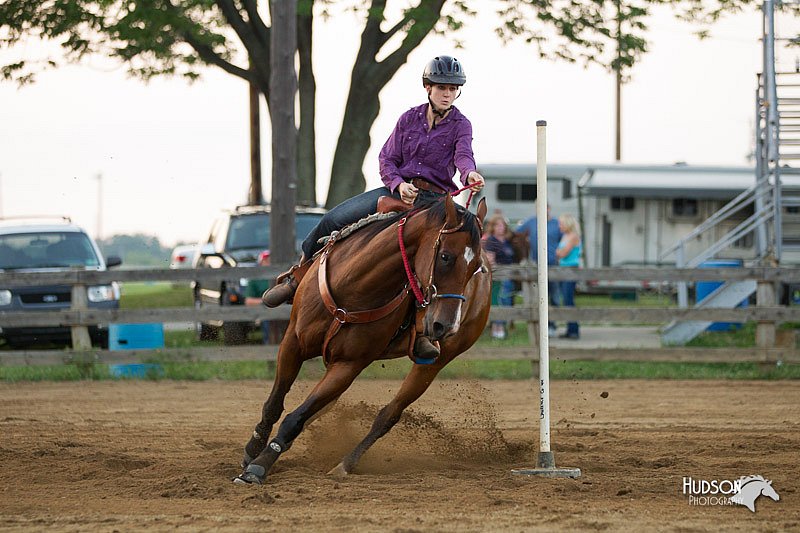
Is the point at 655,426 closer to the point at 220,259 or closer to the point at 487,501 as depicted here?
the point at 487,501

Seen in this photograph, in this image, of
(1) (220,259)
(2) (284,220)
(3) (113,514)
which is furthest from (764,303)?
(3) (113,514)

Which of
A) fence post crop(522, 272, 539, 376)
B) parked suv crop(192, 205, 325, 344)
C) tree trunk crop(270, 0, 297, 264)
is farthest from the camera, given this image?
parked suv crop(192, 205, 325, 344)

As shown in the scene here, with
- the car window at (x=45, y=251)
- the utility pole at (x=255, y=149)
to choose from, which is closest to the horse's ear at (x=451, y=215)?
the car window at (x=45, y=251)

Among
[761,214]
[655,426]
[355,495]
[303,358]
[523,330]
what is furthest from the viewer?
[523,330]

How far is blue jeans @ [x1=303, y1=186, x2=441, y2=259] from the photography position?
759cm

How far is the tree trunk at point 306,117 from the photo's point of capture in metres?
21.0

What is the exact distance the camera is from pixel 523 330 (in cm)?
1894

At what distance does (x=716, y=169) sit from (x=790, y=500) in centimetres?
2222

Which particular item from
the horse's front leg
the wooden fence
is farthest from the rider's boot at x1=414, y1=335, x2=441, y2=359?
the wooden fence

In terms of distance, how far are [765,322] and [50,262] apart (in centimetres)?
982

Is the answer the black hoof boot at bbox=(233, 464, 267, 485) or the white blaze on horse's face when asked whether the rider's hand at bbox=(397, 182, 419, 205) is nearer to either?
the white blaze on horse's face

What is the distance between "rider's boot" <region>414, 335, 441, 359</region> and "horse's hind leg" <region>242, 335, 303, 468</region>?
2.91ft

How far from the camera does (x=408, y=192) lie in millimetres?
7020

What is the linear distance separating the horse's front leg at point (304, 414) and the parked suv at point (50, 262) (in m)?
8.48
